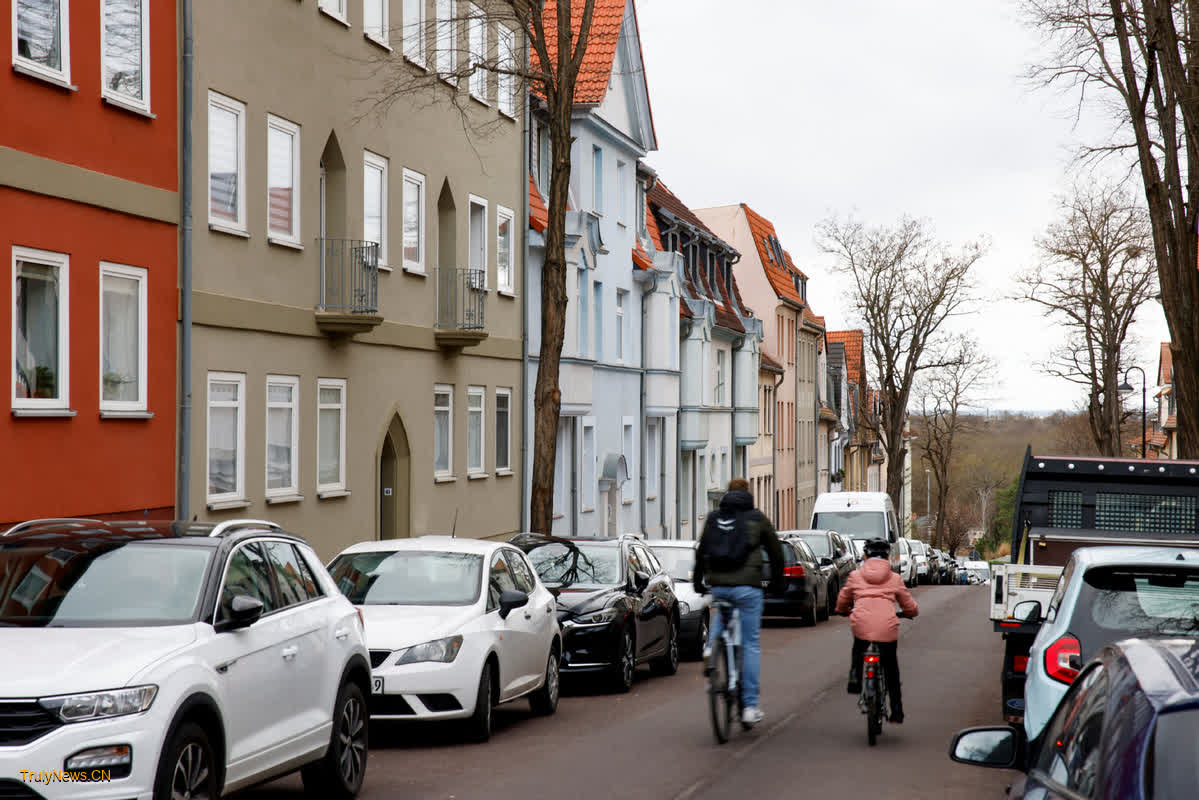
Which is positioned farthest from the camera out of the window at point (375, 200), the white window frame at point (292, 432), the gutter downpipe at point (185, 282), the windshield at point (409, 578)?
the window at point (375, 200)


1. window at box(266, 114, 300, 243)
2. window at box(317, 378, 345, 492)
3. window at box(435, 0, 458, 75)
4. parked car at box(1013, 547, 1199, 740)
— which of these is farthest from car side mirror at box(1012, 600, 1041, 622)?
window at box(435, 0, 458, 75)

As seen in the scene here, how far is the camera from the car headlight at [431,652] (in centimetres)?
1177

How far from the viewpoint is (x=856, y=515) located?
42875 millimetres

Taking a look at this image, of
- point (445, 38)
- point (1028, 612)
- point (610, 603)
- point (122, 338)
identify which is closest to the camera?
point (1028, 612)

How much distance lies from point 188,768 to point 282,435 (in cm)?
1394

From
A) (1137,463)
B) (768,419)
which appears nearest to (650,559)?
(1137,463)

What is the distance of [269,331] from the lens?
20359 mm

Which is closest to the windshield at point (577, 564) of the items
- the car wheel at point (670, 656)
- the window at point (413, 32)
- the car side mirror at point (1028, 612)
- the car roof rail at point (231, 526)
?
the car wheel at point (670, 656)

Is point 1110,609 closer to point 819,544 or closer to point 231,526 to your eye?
point 231,526

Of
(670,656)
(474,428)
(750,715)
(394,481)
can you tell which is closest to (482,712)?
(750,715)

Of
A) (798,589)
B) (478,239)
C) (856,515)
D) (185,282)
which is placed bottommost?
(798,589)

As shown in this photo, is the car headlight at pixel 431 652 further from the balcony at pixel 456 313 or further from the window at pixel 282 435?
the balcony at pixel 456 313

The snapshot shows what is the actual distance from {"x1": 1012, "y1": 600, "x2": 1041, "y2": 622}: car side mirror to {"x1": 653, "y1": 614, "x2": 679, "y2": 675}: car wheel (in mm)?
7974

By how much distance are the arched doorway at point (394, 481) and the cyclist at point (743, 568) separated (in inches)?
530
